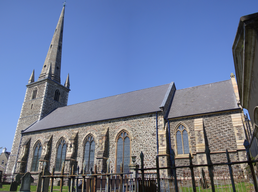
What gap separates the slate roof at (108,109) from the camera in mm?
20250

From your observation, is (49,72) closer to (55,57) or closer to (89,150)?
(55,57)

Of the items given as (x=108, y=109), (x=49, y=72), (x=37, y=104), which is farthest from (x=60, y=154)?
(x=49, y=72)

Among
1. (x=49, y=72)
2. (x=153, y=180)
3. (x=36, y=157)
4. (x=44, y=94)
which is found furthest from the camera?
(x=49, y=72)

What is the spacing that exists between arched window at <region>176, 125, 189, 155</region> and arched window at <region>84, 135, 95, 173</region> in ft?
28.4

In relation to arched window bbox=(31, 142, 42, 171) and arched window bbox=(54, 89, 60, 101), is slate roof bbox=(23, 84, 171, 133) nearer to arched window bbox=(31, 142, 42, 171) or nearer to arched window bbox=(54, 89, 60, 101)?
arched window bbox=(31, 142, 42, 171)

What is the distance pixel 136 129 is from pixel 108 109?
5.85 m

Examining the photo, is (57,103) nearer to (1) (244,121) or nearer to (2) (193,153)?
(2) (193,153)

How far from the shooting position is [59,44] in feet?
119

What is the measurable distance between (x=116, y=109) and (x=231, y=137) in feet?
38.7

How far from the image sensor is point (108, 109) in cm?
2302

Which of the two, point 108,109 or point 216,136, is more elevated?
point 108,109

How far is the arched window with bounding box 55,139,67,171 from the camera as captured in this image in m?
21.7

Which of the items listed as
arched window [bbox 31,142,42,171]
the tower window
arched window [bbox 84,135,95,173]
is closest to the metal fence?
arched window [bbox 84,135,95,173]

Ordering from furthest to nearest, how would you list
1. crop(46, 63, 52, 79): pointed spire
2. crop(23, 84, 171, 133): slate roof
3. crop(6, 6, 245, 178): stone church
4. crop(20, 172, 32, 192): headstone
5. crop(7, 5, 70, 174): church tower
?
crop(46, 63, 52, 79): pointed spire
crop(7, 5, 70, 174): church tower
crop(23, 84, 171, 133): slate roof
crop(6, 6, 245, 178): stone church
crop(20, 172, 32, 192): headstone
